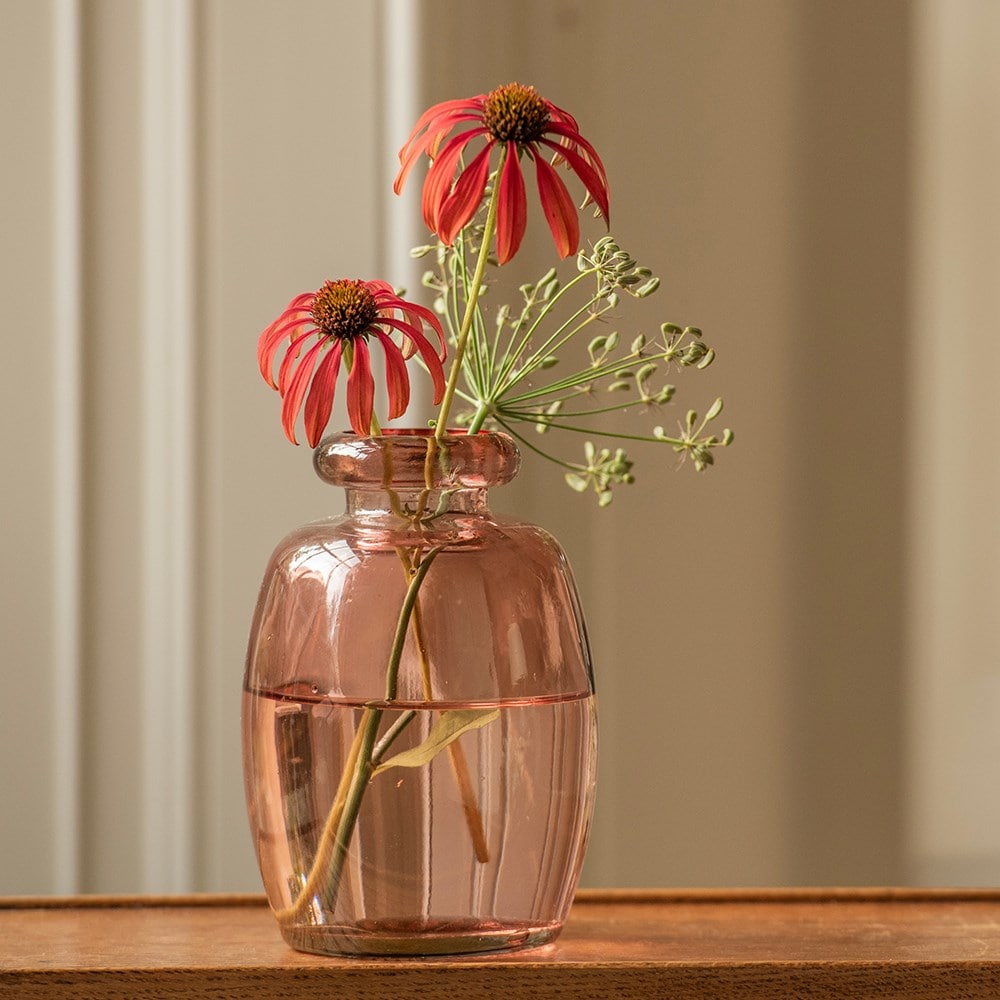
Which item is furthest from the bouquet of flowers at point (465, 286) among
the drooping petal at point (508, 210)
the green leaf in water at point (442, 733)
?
the green leaf in water at point (442, 733)

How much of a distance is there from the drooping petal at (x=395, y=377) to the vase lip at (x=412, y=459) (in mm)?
19

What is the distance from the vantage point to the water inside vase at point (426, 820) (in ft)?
1.54

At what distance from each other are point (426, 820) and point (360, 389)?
0.16m

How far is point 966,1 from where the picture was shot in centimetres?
74

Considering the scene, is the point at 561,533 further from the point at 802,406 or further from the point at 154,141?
the point at 154,141

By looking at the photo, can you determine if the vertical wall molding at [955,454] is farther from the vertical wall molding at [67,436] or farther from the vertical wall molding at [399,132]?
the vertical wall molding at [67,436]

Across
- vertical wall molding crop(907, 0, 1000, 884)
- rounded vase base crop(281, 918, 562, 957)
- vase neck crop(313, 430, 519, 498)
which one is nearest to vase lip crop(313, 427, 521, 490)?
vase neck crop(313, 430, 519, 498)

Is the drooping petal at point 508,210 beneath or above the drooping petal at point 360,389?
above

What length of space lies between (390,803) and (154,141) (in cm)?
41

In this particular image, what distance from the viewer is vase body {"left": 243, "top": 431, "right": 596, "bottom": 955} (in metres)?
0.47

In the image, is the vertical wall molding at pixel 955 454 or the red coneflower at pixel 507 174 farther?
the vertical wall molding at pixel 955 454

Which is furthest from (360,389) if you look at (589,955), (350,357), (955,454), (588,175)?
(955,454)

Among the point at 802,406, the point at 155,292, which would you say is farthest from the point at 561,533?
the point at 155,292

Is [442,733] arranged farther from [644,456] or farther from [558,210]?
[644,456]
